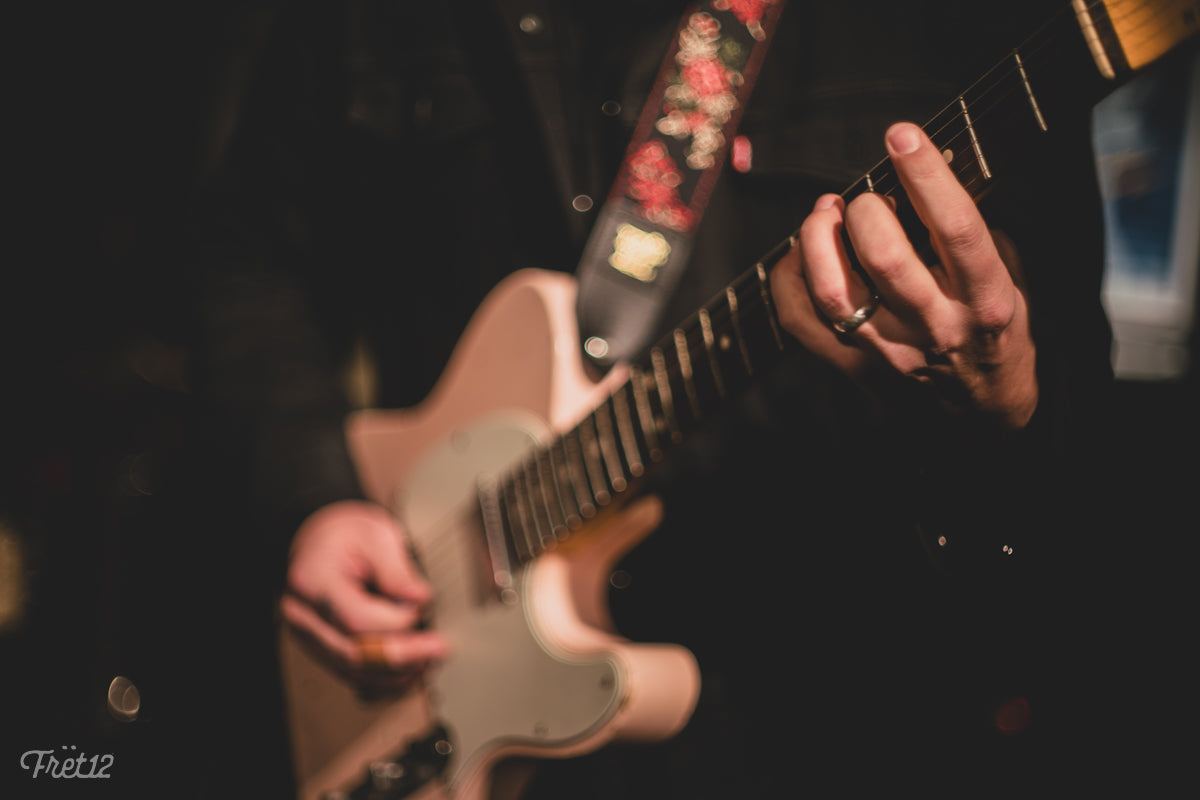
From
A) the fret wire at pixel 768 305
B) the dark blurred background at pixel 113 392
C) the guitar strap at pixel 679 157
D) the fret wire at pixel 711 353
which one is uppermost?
the guitar strap at pixel 679 157

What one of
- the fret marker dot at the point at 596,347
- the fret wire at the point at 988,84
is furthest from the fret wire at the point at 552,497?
the fret wire at the point at 988,84

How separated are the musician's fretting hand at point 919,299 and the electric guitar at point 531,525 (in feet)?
0.13

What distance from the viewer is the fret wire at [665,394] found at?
0.60 metres

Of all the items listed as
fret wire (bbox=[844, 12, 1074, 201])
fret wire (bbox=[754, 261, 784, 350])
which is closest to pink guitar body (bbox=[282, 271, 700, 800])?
fret wire (bbox=[754, 261, 784, 350])

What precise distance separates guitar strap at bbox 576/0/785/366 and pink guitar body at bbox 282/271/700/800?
0.20ft

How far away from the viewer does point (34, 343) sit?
1517 millimetres

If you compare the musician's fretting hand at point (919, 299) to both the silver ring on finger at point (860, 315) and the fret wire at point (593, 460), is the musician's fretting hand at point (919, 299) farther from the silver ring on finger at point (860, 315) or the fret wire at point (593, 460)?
the fret wire at point (593, 460)

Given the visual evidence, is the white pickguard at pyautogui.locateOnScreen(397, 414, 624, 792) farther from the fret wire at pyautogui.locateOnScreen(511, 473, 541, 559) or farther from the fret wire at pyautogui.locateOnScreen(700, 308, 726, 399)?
the fret wire at pyautogui.locateOnScreen(700, 308, 726, 399)

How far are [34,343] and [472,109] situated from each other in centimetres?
123

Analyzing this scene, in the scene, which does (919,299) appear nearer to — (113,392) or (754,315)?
(754,315)

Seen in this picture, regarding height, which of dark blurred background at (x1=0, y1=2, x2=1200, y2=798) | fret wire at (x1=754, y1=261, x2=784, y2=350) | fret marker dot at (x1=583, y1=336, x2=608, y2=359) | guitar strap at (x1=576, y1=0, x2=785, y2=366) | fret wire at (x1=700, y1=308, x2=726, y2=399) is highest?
guitar strap at (x1=576, y1=0, x2=785, y2=366)

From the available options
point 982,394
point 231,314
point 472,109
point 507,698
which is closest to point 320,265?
point 231,314

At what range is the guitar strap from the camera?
759 mm

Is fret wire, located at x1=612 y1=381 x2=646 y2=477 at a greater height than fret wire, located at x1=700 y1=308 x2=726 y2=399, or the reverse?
fret wire, located at x1=700 y1=308 x2=726 y2=399
